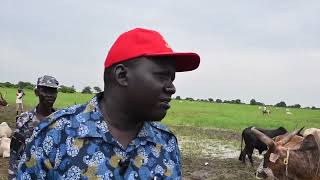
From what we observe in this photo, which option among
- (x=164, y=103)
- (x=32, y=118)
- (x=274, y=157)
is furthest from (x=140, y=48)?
(x=274, y=157)

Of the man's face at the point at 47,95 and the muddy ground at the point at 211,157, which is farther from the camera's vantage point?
the muddy ground at the point at 211,157

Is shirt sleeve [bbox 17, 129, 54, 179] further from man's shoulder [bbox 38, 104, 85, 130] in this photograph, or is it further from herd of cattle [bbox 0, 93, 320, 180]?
herd of cattle [bbox 0, 93, 320, 180]

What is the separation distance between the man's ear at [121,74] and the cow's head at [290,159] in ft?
17.2

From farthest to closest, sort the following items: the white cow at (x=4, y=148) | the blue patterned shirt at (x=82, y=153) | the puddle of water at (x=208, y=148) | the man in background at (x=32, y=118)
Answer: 1. the puddle of water at (x=208, y=148)
2. the white cow at (x=4, y=148)
3. the man in background at (x=32, y=118)
4. the blue patterned shirt at (x=82, y=153)

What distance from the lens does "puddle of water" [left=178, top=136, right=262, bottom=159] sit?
16.7m

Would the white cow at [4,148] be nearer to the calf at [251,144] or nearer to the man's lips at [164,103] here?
the calf at [251,144]

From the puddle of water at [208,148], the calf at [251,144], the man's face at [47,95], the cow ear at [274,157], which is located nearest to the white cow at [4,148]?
the puddle of water at [208,148]

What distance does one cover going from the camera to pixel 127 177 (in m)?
2.14

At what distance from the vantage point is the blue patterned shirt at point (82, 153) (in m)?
2.10

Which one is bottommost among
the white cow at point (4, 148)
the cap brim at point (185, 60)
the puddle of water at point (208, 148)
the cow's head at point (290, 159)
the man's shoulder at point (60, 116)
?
the puddle of water at point (208, 148)

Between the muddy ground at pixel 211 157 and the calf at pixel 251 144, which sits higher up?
the calf at pixel 251 144

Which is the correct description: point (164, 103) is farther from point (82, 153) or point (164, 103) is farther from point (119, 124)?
point (82, 153)

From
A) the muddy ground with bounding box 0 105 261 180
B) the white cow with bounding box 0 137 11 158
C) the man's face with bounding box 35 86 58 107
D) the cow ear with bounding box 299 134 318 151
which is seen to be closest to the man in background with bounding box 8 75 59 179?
the man's face with bounding box 35 86 58 107

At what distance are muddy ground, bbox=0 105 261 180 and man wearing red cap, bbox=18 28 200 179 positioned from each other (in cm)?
876
